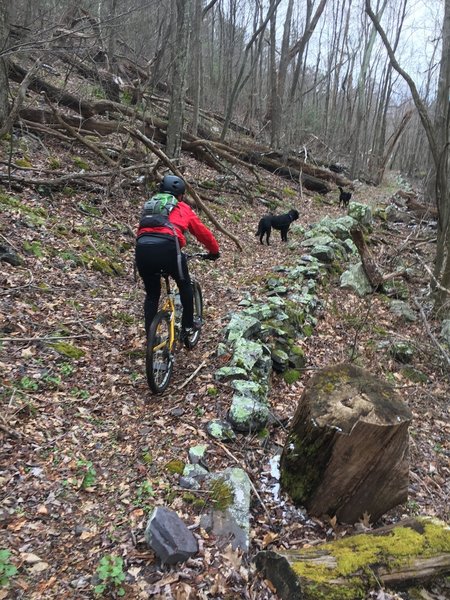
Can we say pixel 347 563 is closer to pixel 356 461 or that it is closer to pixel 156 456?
pixel 356 461

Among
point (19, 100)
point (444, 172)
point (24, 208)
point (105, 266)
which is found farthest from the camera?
point (444, 172)

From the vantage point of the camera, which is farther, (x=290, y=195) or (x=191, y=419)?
(x=290, y=195)

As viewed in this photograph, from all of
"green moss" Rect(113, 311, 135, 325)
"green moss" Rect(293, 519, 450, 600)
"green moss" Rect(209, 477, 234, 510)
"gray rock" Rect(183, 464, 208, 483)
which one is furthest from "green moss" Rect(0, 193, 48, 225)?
"green moss" Rect(293, 519, 450, 600)

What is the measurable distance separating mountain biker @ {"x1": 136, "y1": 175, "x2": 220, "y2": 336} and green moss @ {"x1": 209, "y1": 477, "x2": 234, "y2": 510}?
1833 millimetres

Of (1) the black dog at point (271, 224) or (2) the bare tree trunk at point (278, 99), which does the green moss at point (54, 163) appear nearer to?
(1) the black dog at point (271, 224)

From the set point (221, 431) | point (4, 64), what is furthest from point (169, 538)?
point (4, 64)

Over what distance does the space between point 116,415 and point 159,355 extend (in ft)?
2.39

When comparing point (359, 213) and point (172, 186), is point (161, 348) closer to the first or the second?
point (172, 186)

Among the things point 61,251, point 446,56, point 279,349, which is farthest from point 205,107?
point 279,349

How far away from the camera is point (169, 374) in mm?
4703

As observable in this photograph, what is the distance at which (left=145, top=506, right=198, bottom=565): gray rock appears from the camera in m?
2.67

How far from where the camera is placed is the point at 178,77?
10.8 metres

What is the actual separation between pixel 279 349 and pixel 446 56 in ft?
23.5

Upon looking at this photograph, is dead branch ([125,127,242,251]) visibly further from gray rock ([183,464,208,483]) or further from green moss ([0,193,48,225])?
gray rock ([183,464,208,483])
